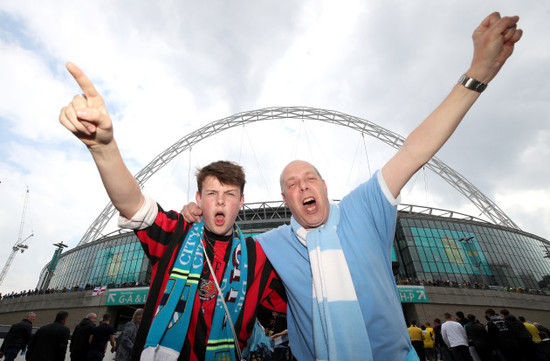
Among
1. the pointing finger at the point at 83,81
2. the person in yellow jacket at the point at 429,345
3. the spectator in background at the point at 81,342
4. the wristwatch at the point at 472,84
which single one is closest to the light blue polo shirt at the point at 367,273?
the wristwatch at the point at 472,84

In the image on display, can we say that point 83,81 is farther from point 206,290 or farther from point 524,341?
point 524,341

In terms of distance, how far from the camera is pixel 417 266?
3491 centimetres

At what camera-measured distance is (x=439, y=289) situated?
26266 mm

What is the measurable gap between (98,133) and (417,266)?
41.0 metres

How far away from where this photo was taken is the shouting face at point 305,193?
213 centimetres

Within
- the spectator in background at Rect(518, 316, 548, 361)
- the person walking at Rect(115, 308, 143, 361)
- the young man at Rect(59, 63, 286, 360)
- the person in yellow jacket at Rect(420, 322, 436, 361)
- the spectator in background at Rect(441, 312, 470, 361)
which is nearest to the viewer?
the young man at Rect(59, 63, 286, 360)

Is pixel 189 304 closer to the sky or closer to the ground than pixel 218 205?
closer to the ground

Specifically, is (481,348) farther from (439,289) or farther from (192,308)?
(439,289)

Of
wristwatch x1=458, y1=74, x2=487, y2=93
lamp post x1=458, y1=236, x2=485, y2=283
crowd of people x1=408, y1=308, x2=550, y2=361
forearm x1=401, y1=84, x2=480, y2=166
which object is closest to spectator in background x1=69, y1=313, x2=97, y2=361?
forearm x1=401, y1=84, x2=480, y2=166

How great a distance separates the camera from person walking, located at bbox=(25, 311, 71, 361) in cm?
516

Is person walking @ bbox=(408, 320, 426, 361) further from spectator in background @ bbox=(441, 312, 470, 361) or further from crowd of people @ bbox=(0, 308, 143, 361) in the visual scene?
crowd of people @ bbox=(0, 308, 143, 361)

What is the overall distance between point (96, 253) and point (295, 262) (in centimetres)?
5324

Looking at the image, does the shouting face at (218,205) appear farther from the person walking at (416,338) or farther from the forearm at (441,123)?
the person walking at (416,338)

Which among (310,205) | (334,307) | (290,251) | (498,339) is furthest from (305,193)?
(498,339)
